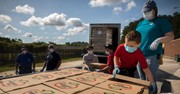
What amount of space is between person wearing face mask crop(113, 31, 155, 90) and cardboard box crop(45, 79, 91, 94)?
741 mm

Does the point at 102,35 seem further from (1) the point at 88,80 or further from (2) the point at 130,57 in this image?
(1) the point at 88,80

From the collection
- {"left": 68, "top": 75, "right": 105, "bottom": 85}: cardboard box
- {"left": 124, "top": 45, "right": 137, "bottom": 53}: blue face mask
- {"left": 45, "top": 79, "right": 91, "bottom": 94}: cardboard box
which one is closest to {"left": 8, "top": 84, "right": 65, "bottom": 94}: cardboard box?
{"left": 45, "top": 79, "right": 91, "bottom": 94}: cardboard box

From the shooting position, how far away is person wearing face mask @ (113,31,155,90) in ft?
10.4

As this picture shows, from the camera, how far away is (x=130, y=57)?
3523 millimetres

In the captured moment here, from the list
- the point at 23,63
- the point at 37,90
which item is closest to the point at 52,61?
the point at 23,63

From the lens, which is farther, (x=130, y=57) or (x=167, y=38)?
(x=167, y=38)

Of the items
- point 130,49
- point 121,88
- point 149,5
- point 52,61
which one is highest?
point 149,5

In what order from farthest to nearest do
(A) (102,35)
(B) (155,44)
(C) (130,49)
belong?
(A) (102,35) → (B) (155,44) → (C) (130,49)

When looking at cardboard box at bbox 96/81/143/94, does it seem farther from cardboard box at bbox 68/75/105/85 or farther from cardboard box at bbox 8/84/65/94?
cardboard box at bbox 8/84/65/94

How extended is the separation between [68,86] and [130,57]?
1.34 meters

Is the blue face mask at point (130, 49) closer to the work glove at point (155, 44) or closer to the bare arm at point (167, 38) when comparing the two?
the work glove at point (155, 44)

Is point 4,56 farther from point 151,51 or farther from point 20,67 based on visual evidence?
point 151,51

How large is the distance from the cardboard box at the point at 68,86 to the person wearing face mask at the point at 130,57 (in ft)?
2.43

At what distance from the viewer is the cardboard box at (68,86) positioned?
238cm
